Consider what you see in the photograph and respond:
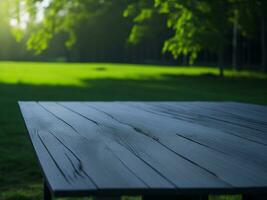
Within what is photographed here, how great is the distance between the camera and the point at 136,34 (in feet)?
81.7

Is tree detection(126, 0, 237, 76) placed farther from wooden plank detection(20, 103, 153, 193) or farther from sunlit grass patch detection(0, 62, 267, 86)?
wooden plank detection(20, 103, 153, 193)

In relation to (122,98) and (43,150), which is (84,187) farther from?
(122,98)

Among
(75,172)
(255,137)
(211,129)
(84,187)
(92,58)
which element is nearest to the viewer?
(84,187)

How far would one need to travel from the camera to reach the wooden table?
1825mm

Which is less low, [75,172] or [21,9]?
[21,9]

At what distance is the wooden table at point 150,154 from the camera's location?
1.83 m

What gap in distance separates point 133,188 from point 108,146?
0.92 meters

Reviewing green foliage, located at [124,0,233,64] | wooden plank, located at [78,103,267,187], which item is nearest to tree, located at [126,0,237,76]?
green foliage, located at [124,0,233,64]

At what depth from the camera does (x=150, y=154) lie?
246 centimetres

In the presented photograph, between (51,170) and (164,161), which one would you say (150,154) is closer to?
(164,161)

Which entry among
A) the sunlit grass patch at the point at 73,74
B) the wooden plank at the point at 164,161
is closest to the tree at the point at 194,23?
the sunlit grass patch at the point at 73,74

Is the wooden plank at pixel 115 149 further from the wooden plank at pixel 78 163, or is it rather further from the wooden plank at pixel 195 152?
the wooden plank at pixel 195 152

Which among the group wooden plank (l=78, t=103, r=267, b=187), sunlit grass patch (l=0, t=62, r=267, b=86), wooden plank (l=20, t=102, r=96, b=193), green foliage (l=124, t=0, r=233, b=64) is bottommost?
sunlit grass patch (l=0, t=62, r=267, b=86)

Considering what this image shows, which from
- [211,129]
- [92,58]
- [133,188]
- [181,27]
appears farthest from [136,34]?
[92,58]
